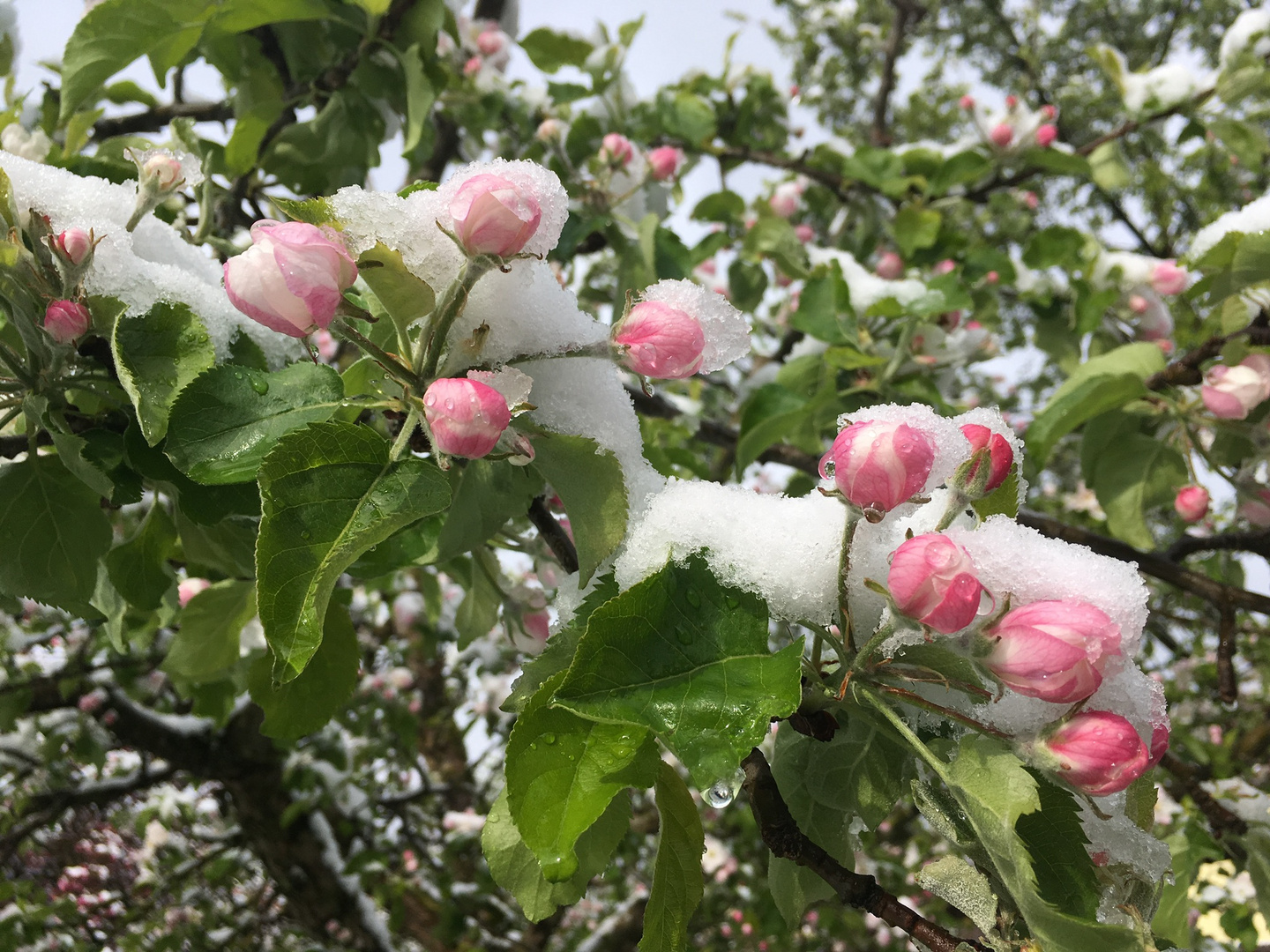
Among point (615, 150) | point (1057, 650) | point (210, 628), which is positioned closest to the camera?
point (1057, 650)

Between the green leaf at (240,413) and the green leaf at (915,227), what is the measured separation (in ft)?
5.73

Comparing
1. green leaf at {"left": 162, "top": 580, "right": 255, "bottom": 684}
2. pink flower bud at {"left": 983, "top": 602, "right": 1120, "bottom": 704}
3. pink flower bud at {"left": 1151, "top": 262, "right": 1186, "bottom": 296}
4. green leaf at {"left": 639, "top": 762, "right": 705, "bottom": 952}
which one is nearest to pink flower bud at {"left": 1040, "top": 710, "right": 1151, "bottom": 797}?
pink flower bud at {"left": 983, "top": 602, "right": 1120, "bottom": 704}

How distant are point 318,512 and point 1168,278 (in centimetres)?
203

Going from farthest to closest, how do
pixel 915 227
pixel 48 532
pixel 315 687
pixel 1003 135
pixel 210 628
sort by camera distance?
pixel 1003 135, pixel 915 227, pixel 210 628, pixel 315 687, pixel 48 532

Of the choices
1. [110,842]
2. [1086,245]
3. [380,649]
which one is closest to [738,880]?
[380,649]

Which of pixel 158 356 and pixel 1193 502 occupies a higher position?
pixel 158 356

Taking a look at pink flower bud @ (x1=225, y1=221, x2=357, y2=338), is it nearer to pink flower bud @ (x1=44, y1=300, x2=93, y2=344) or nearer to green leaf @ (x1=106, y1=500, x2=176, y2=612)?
pink flower bud @ (x1=44, y1=300, x2=93, y2=344)

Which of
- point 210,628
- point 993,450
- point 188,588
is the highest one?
point 993,450

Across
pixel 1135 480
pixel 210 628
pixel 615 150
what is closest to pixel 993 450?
pixel 210 628

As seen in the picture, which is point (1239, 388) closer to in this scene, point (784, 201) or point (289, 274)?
point (289, 274)

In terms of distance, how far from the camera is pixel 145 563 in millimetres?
946

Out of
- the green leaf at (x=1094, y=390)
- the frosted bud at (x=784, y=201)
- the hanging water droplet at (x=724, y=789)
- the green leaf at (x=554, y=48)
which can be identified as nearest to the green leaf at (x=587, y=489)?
the hanging water droplet at (x=724, y=789)

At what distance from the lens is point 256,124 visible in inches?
51.0

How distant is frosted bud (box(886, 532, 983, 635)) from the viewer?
49cm
